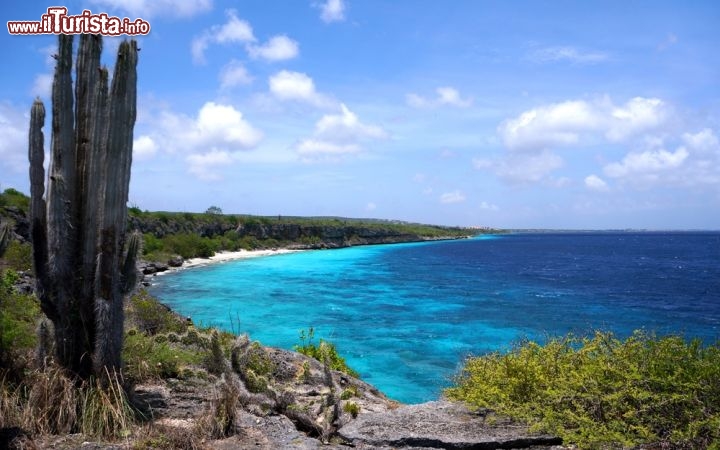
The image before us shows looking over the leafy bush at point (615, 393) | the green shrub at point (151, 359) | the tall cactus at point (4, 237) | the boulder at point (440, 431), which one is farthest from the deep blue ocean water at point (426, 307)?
the tall cactus at point (4, 237)

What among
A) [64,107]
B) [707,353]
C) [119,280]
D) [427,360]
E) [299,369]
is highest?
[64,107]

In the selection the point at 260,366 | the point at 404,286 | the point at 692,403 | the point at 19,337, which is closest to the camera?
the point at 692,403

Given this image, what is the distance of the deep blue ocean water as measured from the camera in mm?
23109

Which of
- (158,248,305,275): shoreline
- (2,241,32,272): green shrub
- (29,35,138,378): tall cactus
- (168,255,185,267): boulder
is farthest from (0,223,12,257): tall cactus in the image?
(168,255,185,267): boulder

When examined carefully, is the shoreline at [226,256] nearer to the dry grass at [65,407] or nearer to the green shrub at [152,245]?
the green shrub at [152,245]

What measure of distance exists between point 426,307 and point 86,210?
29.9 metres

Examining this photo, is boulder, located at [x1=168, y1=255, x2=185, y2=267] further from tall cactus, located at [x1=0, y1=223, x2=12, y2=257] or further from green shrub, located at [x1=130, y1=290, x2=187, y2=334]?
tall cactus, located at [x1=0, y1=223, x2=12, y2=257]

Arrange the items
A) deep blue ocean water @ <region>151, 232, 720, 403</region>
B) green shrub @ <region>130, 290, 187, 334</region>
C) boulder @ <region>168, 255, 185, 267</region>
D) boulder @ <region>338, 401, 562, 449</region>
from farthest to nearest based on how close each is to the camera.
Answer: boulder @ <region>168, 255, 185, 267</region> < deep blue ocean water @ <region>151, 232, 720, 403</region> < green shrub @ <region>130, 290, 187, 334</region> < boulder @ <region>338, 401, 562, 449</region>

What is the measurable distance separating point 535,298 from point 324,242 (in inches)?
2897

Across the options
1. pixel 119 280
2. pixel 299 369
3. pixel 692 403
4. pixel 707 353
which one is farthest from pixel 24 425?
pixel 707 353

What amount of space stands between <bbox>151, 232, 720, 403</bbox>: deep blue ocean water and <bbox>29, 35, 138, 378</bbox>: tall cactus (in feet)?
35.6

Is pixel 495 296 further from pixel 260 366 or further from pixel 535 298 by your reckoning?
pixel 260 366

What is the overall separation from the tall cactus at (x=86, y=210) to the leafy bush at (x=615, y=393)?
18.9ft

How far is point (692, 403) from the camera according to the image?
599cm
